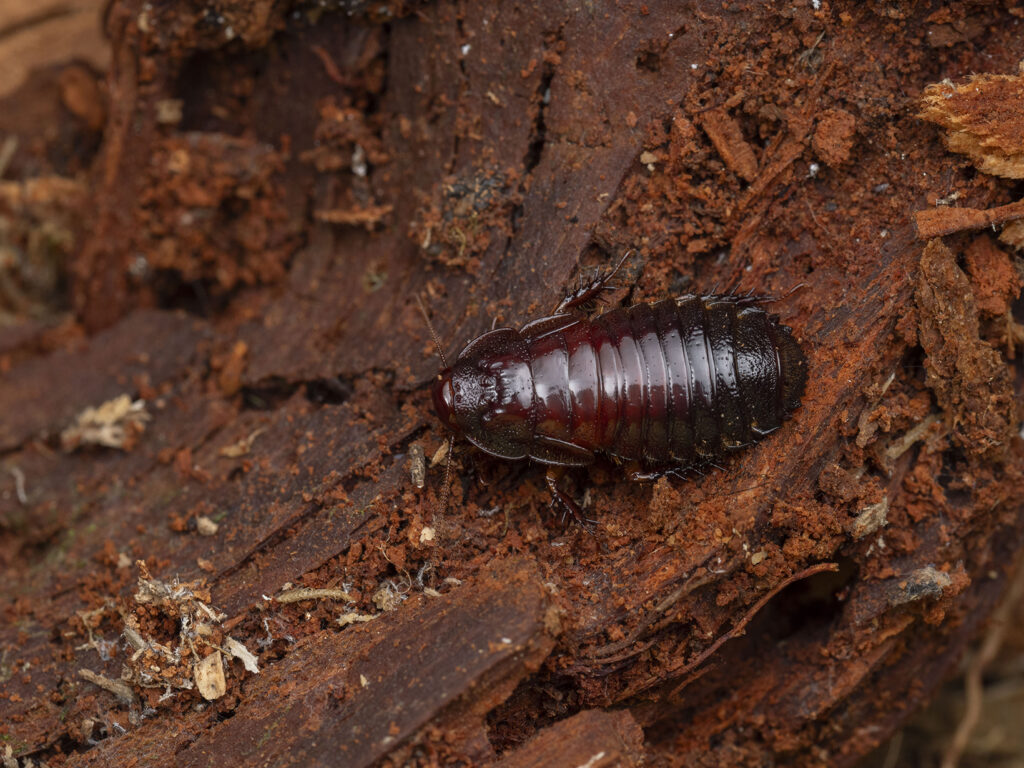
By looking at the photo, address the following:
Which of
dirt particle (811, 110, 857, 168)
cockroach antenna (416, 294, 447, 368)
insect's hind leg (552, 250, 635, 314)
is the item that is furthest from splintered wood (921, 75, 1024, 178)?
cockroach antenna (416, 294, 447, 368)

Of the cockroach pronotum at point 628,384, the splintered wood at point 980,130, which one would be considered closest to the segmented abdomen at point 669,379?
the cockroach pronotum at point 628,384

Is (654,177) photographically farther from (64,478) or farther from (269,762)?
(64,478)

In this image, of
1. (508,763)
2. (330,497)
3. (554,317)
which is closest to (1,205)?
(330,497)

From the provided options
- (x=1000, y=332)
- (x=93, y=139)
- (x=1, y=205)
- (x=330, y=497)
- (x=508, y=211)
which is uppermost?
(x=93, y=139)

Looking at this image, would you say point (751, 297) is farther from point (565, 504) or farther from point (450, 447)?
point (450, 447)

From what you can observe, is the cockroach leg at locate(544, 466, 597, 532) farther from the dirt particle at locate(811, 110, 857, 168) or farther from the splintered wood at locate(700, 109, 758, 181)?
the dirt particle at locate(811, 110, 857, 168)

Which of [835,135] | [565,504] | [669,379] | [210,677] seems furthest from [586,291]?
[210,677]
